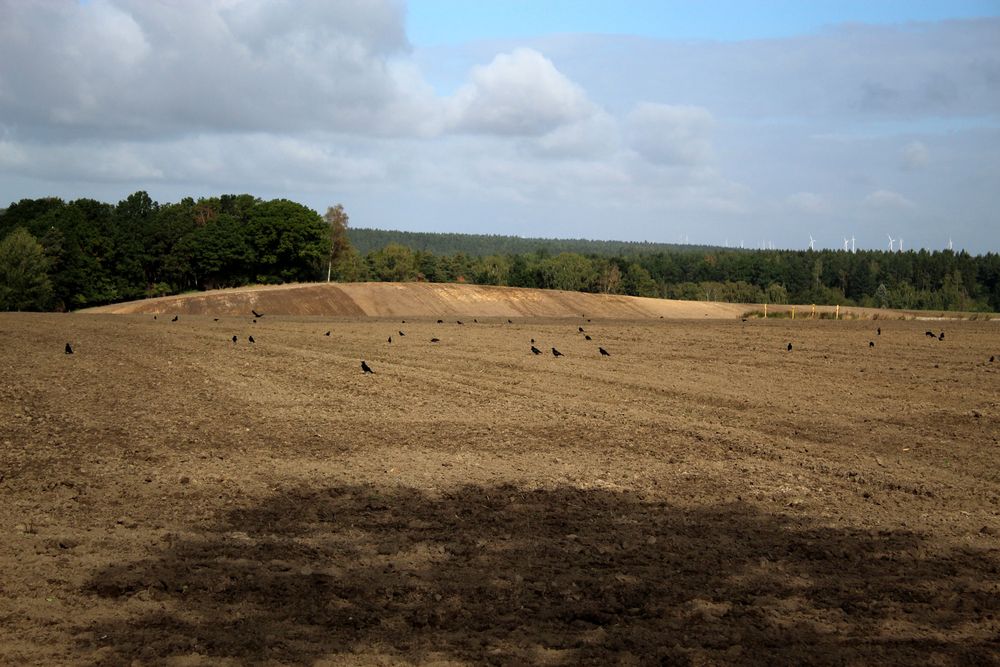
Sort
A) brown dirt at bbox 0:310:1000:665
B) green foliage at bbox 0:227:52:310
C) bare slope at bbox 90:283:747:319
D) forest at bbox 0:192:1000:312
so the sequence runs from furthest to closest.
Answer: forest at bbox 0:192:1000:312 < green foliage at bbox 0:227:52:310 < bare slope at bbox 90:283:747:319 < brown dirt at bbox 0:310:1000:665

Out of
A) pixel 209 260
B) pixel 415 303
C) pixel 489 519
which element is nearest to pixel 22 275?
pixel 209 260

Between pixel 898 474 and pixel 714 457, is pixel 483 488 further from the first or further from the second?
pixel 898 474

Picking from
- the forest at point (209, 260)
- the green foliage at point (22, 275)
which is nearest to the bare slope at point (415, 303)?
the green foliage at point (22, 275)

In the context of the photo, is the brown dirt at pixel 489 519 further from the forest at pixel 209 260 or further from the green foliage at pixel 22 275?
the forest at pixel 209 260

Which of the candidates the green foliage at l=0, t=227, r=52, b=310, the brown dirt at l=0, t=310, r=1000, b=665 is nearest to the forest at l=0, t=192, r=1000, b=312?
the green foliage at l=0, t=227, r=52, b=310

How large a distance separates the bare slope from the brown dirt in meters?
54.1

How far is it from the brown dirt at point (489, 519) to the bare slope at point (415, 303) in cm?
5409

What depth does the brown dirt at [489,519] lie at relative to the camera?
7.71 metres

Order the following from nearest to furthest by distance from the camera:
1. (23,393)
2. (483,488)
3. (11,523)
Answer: (11,523) → (483,488) → (23,393)

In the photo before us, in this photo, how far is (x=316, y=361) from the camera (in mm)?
29109

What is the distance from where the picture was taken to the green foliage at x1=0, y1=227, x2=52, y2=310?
89.3 meters

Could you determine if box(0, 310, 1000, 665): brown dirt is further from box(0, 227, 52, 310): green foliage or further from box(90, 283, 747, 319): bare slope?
box(0, 227, 52, 310): green foliage

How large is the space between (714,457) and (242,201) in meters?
134

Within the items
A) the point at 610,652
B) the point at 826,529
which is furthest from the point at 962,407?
the point at 610,652
